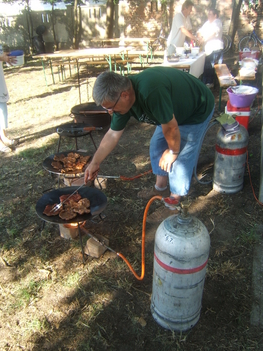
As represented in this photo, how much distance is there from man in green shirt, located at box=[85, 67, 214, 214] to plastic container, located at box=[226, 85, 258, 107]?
197 centimetres

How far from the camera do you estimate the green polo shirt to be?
2.41 meters

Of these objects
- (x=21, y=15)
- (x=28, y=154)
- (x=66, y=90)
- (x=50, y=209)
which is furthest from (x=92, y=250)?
(x=21, y=15)

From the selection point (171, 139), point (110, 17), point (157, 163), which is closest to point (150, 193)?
point (157, 163)

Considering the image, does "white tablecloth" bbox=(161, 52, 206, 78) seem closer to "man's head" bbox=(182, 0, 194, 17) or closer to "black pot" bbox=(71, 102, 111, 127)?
"man's head" bbox=(182, 0, 194, 17)

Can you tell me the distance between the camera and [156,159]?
12.0ft

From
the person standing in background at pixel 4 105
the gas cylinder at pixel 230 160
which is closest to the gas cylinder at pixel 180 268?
the gas cylinder at pixel 230 160

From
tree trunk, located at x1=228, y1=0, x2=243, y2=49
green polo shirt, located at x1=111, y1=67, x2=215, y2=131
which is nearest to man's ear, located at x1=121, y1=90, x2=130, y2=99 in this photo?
green polo shirt, located at x1=111, y1=67, x2=215, y2=131

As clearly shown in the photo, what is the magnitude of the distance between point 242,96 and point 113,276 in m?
3.56

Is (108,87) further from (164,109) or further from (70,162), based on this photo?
(70,162)

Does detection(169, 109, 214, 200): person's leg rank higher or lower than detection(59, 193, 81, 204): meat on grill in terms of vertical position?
higher

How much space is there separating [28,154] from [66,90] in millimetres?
4634

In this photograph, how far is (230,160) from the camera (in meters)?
3.86

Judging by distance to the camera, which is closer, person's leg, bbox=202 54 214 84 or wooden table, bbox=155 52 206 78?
wooden table, bbox=155 52 206 78

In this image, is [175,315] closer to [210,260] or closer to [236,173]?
[210,260]
